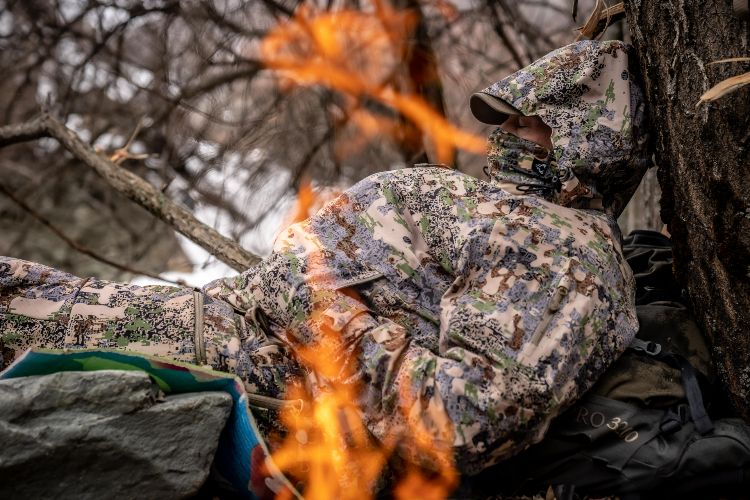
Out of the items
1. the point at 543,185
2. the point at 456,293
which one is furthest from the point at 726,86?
the point at 456,293

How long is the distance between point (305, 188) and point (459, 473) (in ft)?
10.9

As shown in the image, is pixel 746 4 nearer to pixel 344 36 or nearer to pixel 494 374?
pixel 494 374

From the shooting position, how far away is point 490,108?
229 centimetres

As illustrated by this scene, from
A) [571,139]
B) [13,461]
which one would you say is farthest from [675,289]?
[13,461]

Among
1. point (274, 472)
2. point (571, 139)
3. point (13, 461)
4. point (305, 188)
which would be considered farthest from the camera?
point (305, 188)

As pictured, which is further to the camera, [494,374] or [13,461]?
[494,374]

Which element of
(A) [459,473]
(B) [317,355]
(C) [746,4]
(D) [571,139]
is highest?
(C) [746,4]

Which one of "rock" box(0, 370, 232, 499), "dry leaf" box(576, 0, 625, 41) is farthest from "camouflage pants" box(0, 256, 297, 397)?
"dry leaf" box(576, 0, 625, 41)

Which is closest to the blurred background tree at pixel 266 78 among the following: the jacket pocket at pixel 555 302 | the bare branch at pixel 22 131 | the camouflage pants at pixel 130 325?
the bare branch at pixel 22 131

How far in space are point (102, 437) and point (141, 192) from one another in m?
2.01

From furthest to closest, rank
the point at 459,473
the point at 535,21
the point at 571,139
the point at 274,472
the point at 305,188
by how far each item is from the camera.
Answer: the point at 535,21
the point at 305,188
the point at 571,139
the point at 459,473
the point at 274,472

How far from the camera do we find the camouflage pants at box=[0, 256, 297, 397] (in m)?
2.01

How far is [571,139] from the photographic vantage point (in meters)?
2.09

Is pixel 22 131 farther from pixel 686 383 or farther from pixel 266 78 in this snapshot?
pixel 686 383
